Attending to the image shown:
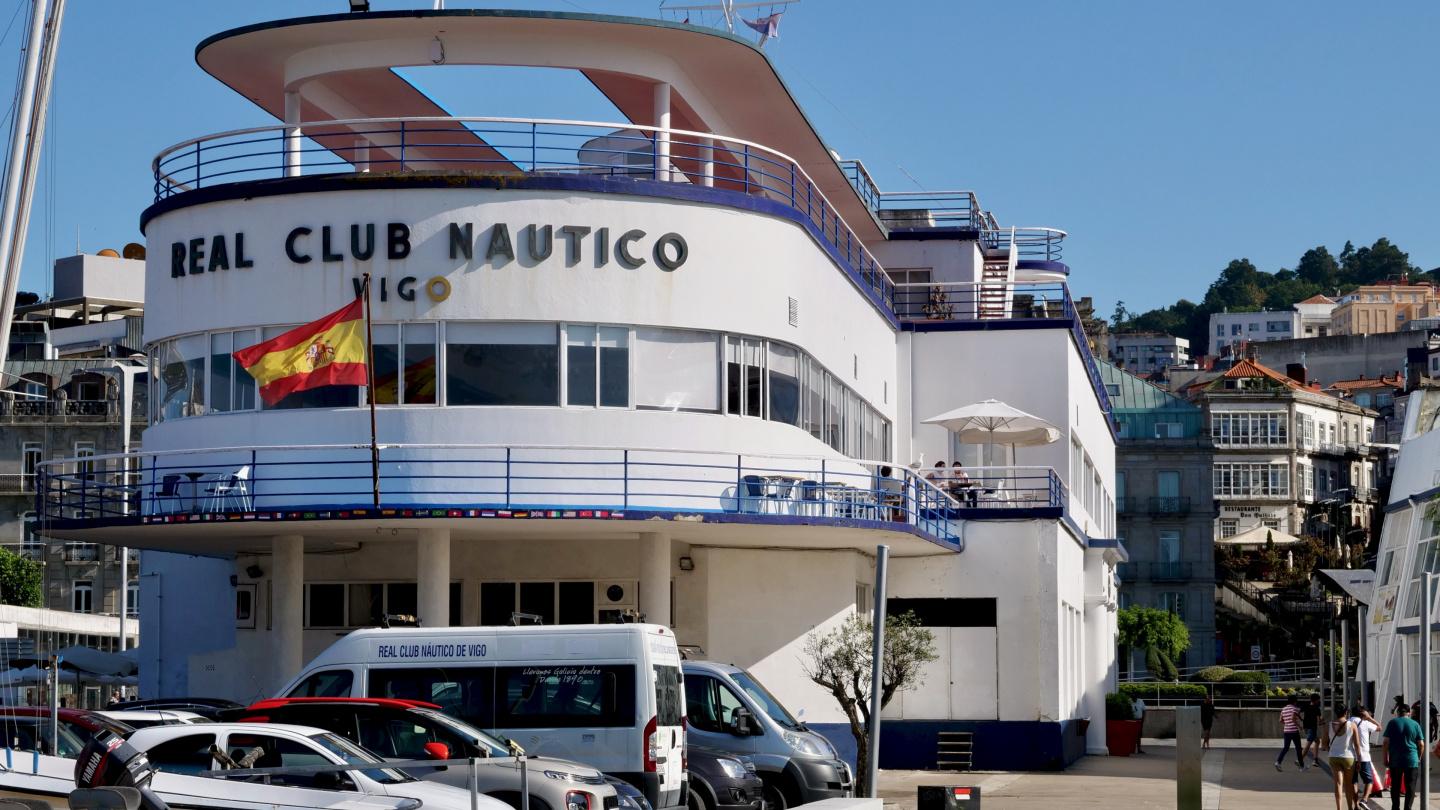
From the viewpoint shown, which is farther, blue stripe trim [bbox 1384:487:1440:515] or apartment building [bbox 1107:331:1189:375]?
apartment building [bbox 1107:331:1189:375]

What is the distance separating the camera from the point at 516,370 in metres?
24.8

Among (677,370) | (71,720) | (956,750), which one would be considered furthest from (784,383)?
(71,720)

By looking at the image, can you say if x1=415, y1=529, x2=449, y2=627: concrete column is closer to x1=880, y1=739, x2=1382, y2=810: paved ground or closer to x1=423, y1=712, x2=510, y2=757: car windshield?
x1=880, y1=739, x2=1382, y2=810: paved ground

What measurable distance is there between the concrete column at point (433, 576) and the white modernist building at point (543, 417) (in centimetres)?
4

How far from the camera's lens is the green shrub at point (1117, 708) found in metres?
42.7

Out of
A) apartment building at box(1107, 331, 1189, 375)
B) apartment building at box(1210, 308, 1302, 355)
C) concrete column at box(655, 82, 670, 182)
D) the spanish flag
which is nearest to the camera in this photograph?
the spanish flag

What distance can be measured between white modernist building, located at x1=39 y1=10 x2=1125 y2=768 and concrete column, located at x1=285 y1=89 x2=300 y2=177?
90 mm

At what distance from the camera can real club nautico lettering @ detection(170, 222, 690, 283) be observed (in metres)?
24.5

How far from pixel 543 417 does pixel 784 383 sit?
4.33 meters

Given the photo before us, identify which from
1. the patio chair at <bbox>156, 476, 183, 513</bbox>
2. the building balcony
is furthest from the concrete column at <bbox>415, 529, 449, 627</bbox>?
the building balcony

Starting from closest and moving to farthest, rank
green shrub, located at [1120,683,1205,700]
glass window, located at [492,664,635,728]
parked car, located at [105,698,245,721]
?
1. glass window, located at [492,664,635,728]
2. parked car, located at [105,698,245,721]
3. green shrub, located at [1120,683,1205,700]

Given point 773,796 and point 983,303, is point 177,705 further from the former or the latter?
point 983,303

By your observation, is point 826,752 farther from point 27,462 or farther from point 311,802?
point 27,462

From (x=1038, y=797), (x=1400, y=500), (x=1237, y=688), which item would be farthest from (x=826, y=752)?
(x=1237, y=688)
